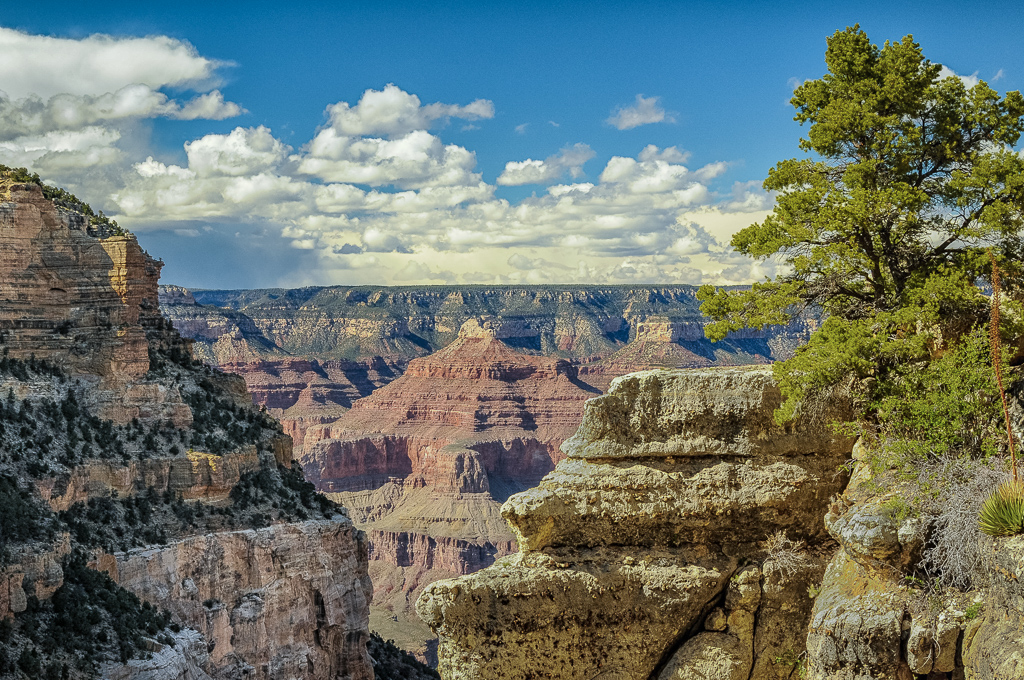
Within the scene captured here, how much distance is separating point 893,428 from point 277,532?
3313 cm

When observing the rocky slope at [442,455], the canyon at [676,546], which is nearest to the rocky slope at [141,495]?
the canyon at [676,546]

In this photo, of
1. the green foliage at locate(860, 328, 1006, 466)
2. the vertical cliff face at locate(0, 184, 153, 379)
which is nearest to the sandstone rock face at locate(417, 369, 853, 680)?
the green foliage at locate(860, 328, 1006, 466)

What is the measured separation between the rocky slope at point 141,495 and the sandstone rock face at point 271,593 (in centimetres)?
7

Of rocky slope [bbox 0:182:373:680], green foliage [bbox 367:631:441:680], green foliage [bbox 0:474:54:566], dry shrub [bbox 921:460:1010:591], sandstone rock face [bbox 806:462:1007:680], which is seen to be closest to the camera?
sandstone rock face [bbox 806:462:1007:680]

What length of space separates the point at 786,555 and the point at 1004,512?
359 centimetres

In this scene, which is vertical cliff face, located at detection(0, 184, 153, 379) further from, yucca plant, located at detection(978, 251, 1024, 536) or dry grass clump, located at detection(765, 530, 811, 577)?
yucca plant, located at detection(978, 251, 1024, 536)

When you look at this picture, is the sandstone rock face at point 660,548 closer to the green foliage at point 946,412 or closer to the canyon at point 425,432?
the green foliage at point 946,412

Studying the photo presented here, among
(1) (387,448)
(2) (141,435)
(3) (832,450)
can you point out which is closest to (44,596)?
(2) (141,435)

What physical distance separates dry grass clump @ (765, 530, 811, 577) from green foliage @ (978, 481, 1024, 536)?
317 cm

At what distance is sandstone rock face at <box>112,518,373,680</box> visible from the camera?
37.6 metres

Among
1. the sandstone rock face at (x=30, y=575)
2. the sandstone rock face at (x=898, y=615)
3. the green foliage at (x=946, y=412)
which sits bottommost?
the sandstone rock face at (x=30, y=575)

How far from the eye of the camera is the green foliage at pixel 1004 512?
1076 cm

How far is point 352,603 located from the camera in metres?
45.5

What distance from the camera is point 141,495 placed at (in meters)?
39.2
